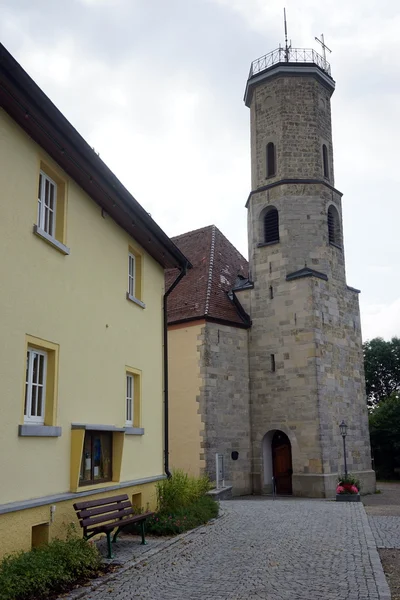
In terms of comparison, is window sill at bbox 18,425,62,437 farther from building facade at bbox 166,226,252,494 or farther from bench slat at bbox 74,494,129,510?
building facade at bbox 166,226,252,494

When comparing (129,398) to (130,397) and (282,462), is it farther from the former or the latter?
(282,462)

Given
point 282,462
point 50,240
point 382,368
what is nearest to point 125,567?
point 50,240

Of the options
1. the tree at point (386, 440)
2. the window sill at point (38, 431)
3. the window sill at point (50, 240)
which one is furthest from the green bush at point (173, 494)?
the tree at point (386, 440)

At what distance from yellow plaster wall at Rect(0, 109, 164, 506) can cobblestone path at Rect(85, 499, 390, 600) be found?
180cm

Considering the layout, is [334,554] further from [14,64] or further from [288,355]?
[288,355]

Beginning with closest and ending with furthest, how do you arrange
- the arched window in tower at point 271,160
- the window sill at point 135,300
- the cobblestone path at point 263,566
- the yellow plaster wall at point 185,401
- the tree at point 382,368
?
1. the cobblestone path at point 263,566
2. the window sill at point 135,300
3. the yellow plaster wall at point 185,401
4. the arched window in tower at point 271,160
5. the tree at point 382,368

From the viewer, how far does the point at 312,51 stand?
25469 mm

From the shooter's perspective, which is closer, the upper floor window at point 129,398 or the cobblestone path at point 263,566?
the cobblestone path at point 263,566

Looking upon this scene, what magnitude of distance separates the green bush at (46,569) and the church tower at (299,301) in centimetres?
1413

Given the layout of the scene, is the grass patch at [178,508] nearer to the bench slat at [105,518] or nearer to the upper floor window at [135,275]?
the bench slat at [105,518]

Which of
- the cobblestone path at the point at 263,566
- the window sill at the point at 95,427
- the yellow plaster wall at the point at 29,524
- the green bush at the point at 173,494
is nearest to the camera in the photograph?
the cobblestone path at the point at 263,566

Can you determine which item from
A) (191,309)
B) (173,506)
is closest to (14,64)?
(173,506)

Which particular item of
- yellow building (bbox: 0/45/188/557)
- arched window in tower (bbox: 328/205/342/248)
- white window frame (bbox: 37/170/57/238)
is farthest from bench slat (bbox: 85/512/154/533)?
arched window in tower (bbox: 328/205/342/248)

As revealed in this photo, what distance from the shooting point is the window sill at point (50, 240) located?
27.3ft
